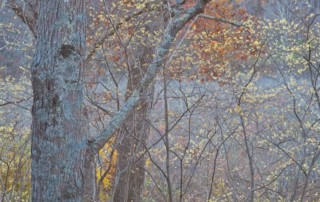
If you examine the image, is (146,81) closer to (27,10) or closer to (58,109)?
(58,109)

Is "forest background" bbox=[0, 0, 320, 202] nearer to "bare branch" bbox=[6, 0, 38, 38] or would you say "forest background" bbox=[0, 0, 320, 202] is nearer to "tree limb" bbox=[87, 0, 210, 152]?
"bare branch" bbox=[6, 0, 38, 38]

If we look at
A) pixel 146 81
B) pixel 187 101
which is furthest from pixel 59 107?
pixel 187 101

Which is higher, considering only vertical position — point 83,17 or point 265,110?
point 265,110

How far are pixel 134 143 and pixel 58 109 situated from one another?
8.00ft

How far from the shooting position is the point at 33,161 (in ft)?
7.79

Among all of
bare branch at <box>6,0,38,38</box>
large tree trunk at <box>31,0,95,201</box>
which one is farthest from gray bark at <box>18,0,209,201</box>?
bare branch at <box>6,0,38,38</box>

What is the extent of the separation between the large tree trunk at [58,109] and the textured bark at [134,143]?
137 centimetres

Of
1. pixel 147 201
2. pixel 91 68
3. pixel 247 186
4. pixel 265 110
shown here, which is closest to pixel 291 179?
pixel 247 186

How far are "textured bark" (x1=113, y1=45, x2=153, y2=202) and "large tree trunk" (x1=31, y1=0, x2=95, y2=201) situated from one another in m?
1.37

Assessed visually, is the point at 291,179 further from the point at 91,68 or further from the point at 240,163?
the point at 91,68

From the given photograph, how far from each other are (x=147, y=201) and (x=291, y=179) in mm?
2210

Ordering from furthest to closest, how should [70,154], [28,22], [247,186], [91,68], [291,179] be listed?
[247,186] → [291,179] → [91,68] → [28,22] → [70,154]

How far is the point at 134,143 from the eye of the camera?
4.74 metres

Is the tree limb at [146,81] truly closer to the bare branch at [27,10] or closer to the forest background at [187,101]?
the forest background at [187,101]
